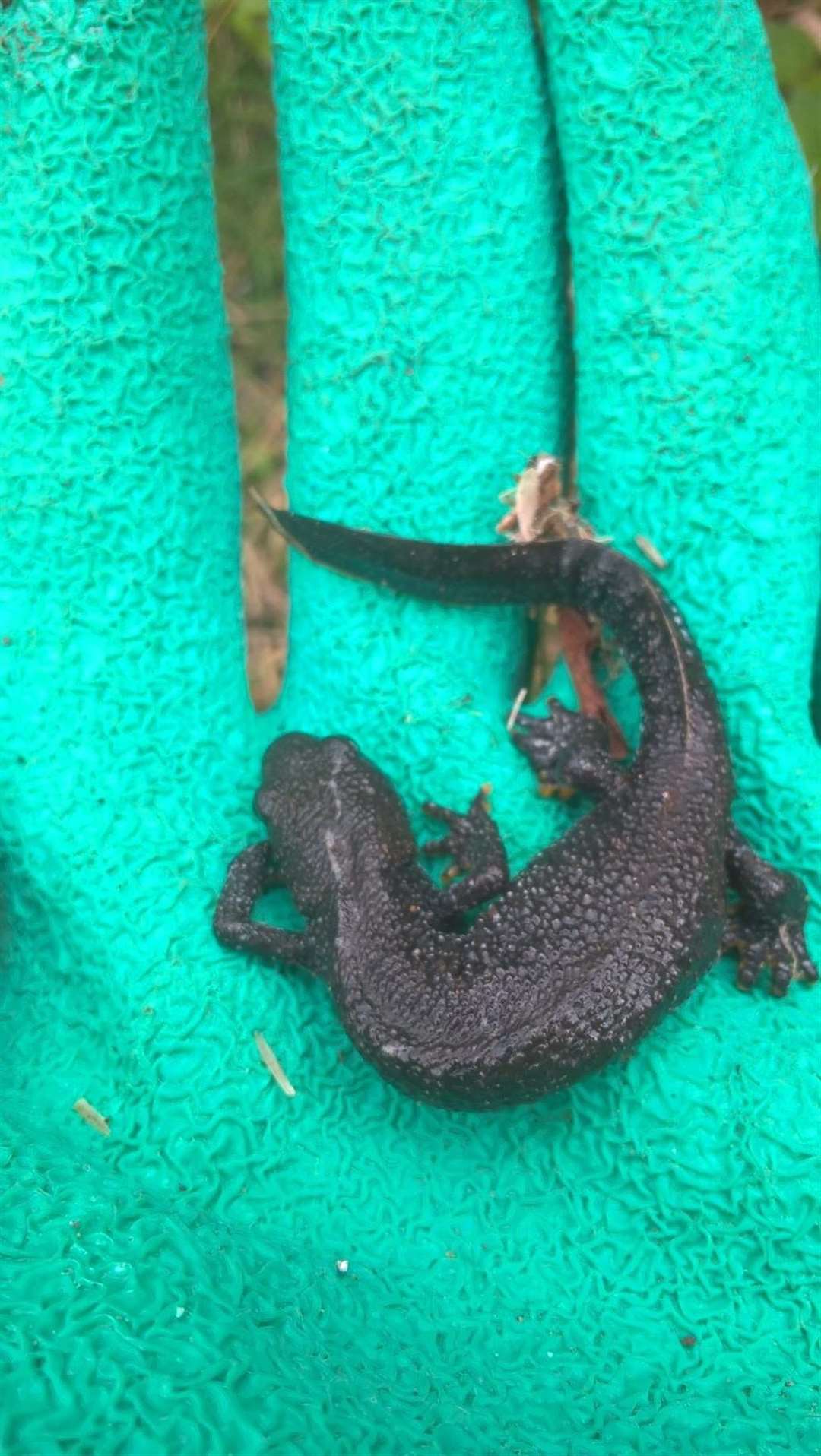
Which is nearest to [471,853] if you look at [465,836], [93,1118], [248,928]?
[465,836]

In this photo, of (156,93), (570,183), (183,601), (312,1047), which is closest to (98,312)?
(156,93)

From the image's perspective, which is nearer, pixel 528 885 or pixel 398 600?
pixel 528 885

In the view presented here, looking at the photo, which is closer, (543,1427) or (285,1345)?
(285,1345)

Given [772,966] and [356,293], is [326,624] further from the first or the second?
[772,966]

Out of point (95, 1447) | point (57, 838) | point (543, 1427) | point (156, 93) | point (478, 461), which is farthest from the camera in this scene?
point (478, 461)

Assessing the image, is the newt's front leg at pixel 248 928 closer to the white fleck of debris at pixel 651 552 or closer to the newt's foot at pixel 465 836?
the newt's foot at pixel 465 836

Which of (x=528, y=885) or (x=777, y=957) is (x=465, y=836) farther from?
(x=777, y=957)

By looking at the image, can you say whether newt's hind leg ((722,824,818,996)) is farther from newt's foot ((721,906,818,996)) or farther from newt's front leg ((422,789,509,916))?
newt's front leg ((422,789,509,916))

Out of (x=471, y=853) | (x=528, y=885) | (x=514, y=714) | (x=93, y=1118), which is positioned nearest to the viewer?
(x=93, y=1118)
